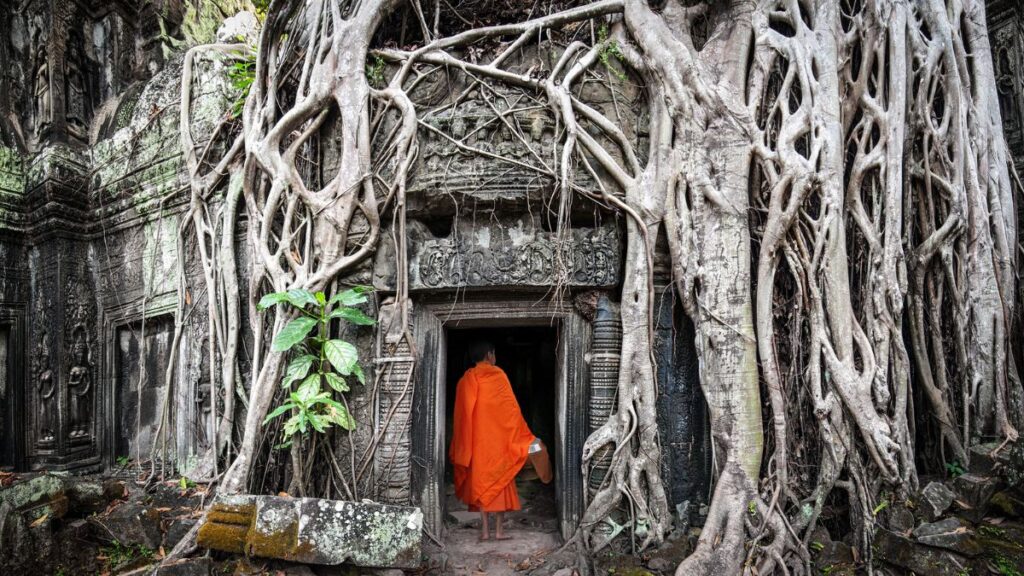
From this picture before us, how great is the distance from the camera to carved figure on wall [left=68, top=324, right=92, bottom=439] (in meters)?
4.86

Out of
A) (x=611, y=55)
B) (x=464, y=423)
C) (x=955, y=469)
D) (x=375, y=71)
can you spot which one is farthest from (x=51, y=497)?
(x=955, y=469)

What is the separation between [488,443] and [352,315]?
1339 millimetres

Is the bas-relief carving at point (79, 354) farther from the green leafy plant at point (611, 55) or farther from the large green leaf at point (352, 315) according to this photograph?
the green leafy plant at point (611, 55)

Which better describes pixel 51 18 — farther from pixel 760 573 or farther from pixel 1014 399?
pixel 1014 399

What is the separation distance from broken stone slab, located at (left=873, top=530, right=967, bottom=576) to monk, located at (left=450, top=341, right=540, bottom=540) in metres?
2.09

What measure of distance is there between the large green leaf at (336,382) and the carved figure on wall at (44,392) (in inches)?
130

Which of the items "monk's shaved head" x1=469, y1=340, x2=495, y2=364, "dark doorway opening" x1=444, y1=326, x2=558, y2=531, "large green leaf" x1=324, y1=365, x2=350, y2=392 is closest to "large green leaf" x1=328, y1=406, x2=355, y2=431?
"large green leaf" x1=324, y1=365, x2=350, y2=392

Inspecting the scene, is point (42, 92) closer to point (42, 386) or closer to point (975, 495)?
point (42, 386)

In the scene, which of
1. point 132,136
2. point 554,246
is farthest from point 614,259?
point 132,136

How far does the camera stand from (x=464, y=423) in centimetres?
398

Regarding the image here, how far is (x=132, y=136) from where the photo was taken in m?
4.80

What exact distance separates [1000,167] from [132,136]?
6.72 metres

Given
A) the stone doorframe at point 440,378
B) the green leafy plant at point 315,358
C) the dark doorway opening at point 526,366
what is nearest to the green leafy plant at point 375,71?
the green leafy plant at point 315,358

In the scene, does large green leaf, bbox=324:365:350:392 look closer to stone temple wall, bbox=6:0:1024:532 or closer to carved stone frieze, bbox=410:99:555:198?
stone temple wall, bbox=6:0:1024:532
